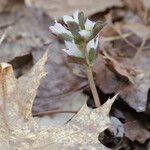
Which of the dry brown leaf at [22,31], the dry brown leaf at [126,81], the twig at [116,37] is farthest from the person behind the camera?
the twig at [116,37]

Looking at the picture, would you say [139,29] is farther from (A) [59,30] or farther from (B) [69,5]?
(A) [59,30]

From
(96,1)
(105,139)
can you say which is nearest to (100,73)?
(105,139)

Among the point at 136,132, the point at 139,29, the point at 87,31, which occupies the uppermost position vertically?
the point at 87,31

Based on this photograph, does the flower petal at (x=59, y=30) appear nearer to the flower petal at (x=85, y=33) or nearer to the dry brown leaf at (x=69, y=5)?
the flower petal at (x=85, y=33)

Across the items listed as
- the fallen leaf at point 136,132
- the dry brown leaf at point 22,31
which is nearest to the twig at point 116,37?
the dry brown leaf at point 22,31

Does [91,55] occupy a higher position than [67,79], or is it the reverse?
[91,55]

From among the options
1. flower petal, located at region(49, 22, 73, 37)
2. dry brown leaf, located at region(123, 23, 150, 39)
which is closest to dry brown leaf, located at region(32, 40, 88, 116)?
flower petal, located at region(49, 22, 73, 37)

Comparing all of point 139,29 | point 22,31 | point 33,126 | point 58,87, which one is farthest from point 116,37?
point 33,126
